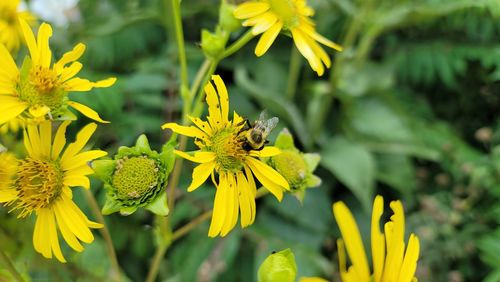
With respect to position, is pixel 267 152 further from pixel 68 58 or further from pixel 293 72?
pixel 293 72

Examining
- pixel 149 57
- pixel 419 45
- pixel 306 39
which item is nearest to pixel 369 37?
pixel 419 45

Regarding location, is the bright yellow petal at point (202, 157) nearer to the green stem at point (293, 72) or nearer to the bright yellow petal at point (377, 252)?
the bright yellow petal at point (377, 252)

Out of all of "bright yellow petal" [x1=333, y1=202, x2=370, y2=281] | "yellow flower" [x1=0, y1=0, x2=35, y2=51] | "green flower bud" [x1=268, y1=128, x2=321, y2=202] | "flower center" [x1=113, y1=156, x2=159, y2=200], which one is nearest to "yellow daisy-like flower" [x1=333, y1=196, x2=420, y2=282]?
"bright yellow petal" [x1=333, y1=202, x2=370, y2=281]

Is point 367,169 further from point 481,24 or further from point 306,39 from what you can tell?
point 306,39

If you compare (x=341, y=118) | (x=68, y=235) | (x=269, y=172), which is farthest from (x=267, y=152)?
(x=341, y=118)

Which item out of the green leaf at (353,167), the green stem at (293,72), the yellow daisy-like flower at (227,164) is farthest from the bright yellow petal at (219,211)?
the green stem at (293,72)

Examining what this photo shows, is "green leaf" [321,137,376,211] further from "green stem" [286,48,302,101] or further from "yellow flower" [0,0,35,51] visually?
"yellow flower" [0,0,35,51]
